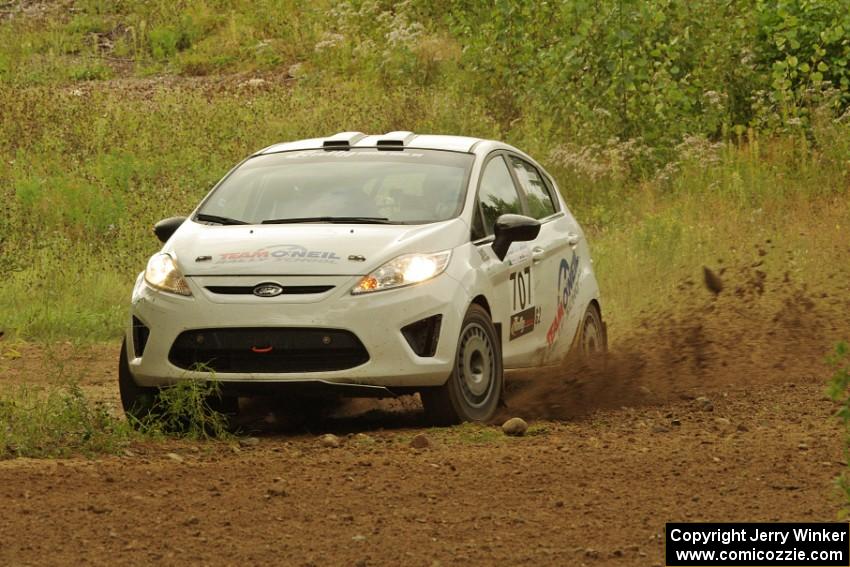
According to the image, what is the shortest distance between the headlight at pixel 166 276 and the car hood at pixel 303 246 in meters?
0.05

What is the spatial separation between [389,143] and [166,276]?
1.94 metres

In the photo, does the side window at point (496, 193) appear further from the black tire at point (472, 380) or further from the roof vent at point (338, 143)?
the roof vent at point (338, 143)

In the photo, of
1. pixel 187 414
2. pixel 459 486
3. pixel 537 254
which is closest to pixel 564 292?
pixel 537 254

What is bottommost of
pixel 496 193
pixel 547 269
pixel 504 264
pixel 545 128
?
pixel 545 128

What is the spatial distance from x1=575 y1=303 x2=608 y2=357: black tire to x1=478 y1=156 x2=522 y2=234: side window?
1069 millimetres

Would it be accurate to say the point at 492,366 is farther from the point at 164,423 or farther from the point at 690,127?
the point at 690,127

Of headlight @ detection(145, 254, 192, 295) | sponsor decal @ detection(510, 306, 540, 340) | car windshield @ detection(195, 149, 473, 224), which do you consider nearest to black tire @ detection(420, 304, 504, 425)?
sponsor decal @ detection(510, 306, 540, 340)

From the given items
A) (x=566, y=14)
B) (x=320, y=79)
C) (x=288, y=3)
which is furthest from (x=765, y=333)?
(x=288, y=3)

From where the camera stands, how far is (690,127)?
727 inches

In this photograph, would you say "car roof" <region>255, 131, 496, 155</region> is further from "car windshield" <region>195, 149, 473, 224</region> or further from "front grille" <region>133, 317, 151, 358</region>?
"front grille" <region>133, 317, 151, 358</region>

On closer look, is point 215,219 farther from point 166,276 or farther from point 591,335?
point 591,335

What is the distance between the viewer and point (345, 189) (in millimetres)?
9531

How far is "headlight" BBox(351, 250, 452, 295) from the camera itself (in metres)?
8.46

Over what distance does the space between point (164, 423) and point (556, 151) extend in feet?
33.7
